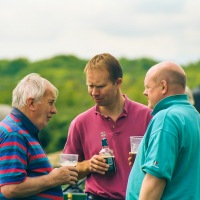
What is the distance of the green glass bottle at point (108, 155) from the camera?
6.40 m

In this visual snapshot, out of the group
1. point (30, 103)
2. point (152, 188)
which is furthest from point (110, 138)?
point (152, 188)

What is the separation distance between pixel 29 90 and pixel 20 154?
53cm

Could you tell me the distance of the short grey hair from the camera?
589 cm

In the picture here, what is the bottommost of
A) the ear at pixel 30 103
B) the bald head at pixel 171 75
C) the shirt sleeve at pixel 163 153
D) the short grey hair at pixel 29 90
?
the shirt sleeve at pixel 163 153

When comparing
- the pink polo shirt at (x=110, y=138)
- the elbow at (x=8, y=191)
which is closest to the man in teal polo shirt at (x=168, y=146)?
the elbow at (x=8, y=191)

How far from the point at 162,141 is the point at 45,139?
15.5 metres

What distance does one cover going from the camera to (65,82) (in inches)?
971

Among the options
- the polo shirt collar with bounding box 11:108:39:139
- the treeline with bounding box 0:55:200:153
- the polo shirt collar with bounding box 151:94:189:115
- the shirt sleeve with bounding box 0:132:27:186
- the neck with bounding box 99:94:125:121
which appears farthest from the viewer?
the treeline with bounding box 0:55:200:153

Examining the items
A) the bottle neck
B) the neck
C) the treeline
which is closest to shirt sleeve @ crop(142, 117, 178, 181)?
the bottle neck

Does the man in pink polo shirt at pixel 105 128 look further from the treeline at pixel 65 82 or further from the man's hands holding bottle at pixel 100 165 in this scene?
the treeline at pixel 65 82

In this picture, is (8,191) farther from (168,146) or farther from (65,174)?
(168,146)

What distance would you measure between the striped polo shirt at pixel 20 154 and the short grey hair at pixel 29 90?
0.25 feet

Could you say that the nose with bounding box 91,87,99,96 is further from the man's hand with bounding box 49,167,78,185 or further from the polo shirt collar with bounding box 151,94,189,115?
the polo shirt collar with bounding box 151,94,189,115

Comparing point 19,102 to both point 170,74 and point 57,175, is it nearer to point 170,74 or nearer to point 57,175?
point 57,175
